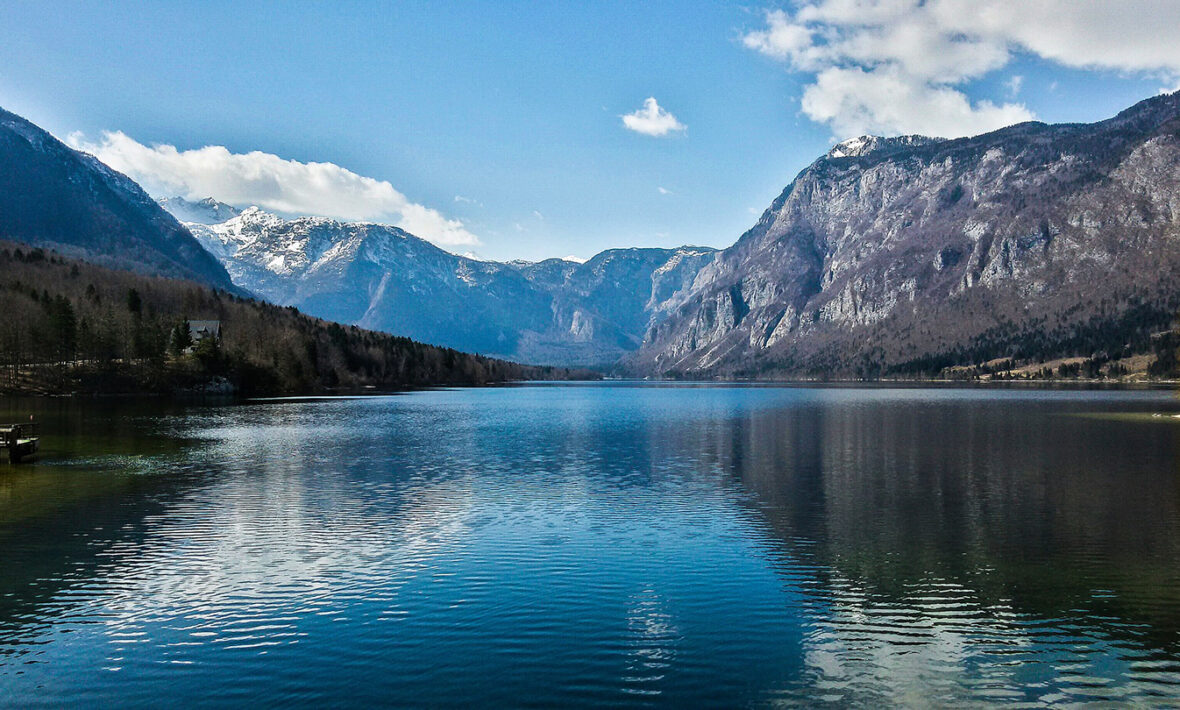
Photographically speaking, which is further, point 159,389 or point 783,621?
point 159,389

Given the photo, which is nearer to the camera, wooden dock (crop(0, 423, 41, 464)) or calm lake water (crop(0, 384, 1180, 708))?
calm lake water (crop(0, 384, 1180, 708))

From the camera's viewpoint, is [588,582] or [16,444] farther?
[16,444]

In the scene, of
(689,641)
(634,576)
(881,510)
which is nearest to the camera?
(689,641)

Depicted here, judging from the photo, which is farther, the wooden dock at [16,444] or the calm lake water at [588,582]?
the wooden dock at [16,444]

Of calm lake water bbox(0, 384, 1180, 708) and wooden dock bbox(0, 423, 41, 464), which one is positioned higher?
wooden dock bbox(0, 423, 41, 464)

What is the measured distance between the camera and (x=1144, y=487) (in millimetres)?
49469

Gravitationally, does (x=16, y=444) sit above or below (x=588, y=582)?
above

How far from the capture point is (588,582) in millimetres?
Result: 27781

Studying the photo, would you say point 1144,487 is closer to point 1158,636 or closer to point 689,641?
point 1158,636

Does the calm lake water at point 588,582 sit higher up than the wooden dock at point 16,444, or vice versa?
the wooden dock at point 16,444

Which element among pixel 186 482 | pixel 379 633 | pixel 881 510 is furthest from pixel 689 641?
pixel 186 482

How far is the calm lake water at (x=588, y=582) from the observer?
1873cm

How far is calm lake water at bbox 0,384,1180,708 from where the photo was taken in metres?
18.7

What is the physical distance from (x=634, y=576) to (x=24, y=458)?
61938 millimetres
